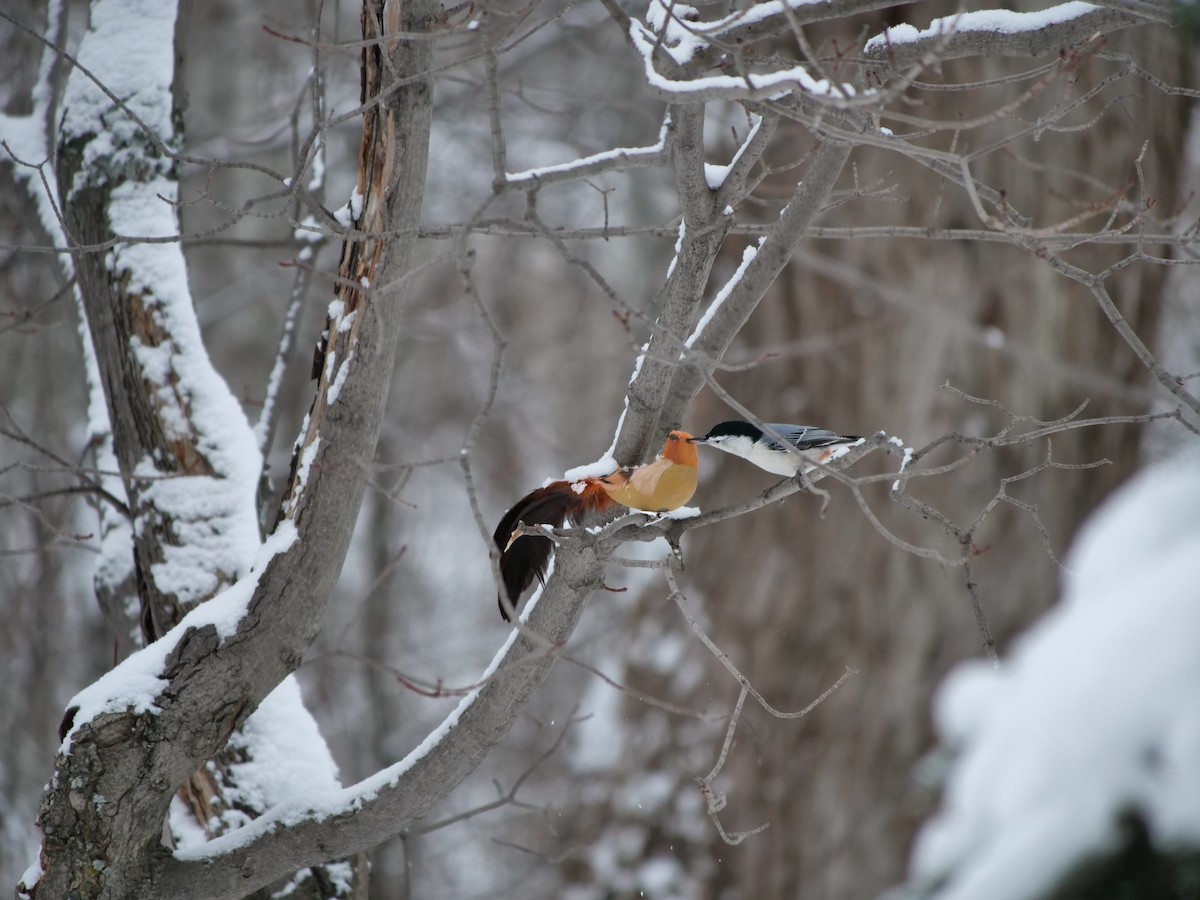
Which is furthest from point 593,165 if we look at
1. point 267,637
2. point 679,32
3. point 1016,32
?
point 267,637

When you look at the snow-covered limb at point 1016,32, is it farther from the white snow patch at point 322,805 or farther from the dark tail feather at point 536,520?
the white snow patch at point 322,805

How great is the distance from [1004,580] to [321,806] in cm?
451

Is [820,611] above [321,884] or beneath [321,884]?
above

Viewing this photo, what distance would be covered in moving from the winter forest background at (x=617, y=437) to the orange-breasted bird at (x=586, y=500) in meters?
0.14

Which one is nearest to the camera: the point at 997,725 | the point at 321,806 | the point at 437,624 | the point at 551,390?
the point at 997,725

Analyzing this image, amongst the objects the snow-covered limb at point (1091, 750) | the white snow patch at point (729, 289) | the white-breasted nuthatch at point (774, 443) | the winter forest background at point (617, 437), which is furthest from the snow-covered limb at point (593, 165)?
the snow-covered limb at point (1091, 750)

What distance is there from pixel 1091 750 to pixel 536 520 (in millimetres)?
1764

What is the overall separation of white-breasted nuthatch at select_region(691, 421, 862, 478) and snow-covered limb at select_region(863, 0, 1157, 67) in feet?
3.44

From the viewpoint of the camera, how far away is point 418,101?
254 centimetres

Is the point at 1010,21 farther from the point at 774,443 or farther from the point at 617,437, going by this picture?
the point at 617,437

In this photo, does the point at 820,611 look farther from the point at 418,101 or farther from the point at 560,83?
the point at 560,83

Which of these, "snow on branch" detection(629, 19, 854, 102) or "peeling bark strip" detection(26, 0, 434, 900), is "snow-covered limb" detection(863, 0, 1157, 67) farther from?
"peeling bark strip" detection(26, 0, 434, 900)

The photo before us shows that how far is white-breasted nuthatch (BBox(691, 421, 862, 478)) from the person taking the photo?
2.93 metres

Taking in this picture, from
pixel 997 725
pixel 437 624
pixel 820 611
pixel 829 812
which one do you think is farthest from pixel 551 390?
pixel 997 725
